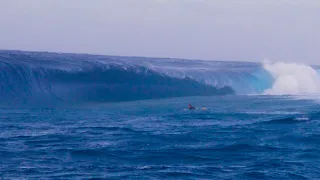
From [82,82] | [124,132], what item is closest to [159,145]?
[124,132]

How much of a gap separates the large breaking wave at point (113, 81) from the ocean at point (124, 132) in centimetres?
7

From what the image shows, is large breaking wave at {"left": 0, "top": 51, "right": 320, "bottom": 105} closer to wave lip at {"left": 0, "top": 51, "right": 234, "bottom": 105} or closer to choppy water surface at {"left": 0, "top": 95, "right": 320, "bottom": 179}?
wave lip at {"left": 0, "top": 51, "right": 234, "bottom": 105}

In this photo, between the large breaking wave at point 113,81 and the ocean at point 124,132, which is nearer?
the ocean at point 124,132

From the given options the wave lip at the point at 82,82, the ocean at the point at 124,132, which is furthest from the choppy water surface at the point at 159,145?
the wave lip at the point at 82,82

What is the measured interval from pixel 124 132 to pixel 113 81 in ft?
44.1

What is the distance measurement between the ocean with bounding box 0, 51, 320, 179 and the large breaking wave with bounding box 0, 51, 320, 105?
2.7 inches

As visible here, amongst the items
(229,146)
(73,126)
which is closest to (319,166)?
(229,146)

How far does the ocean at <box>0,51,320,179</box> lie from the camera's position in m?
7.93

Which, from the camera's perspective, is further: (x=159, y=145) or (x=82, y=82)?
(x=82, y=82)

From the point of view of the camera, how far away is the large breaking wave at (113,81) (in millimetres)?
21125

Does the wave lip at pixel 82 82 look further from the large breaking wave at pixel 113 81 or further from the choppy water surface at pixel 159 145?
the choppy water surface at pixel 159 145

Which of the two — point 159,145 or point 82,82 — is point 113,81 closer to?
point 82,82

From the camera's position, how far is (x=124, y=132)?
11820mm

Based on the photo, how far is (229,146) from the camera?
9.91m
